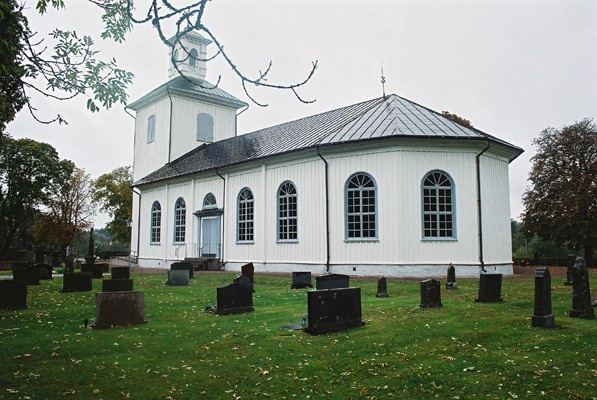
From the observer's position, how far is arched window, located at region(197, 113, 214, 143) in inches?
1341

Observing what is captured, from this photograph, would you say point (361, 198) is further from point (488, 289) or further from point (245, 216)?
point (488, 289)

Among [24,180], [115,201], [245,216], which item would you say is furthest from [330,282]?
[115,201]

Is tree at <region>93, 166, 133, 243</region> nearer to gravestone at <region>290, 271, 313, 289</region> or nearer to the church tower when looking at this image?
the church tower

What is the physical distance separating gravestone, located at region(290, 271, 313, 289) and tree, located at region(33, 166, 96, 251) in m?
40.5

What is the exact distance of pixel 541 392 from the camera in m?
5.17

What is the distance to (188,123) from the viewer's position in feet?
110

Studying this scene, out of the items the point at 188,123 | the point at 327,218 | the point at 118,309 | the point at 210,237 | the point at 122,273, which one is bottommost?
the point at 118,309

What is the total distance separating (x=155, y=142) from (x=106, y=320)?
26.7 m

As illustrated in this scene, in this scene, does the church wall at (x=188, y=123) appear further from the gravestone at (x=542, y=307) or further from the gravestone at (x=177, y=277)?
the gravestone at (x=542, y=307)

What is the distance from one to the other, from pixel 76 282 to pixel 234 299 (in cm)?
698

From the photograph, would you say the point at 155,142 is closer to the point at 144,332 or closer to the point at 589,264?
the point at 144,332

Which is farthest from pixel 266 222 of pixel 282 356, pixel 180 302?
pixel 282 356

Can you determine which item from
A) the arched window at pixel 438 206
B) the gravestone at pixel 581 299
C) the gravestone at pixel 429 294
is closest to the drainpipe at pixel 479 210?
the arched window at pixel 438 206

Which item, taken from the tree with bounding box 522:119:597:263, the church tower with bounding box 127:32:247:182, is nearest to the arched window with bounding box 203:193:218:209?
the church tower with bounding box 127:32:247:182
